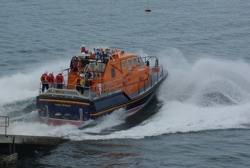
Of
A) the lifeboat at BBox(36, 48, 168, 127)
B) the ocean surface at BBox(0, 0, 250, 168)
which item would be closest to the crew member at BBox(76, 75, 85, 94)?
the lifeboat at BBox(36, 48, 168, 127)

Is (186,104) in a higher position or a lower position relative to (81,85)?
lower

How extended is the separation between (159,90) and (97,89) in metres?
5.72

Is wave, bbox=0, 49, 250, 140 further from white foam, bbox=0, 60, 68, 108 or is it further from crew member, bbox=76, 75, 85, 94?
crew member, bbox=76, 75, 85, 94

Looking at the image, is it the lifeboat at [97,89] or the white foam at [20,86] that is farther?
the white foam at [20,86]

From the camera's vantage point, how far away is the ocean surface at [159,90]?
80.8 ft

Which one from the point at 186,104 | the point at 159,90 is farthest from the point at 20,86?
the point at 186,104

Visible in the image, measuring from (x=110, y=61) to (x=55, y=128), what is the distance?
4.28m

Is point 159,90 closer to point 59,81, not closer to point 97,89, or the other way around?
point 97,89

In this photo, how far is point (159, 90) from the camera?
105 feet

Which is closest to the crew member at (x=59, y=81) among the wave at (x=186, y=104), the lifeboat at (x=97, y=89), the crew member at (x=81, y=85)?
the lifeboat at (x=97, y=89)

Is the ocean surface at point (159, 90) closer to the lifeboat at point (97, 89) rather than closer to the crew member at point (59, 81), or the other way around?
the lifeboat at point (97, 89)

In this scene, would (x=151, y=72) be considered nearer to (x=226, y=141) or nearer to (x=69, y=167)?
(x=226, y=141)

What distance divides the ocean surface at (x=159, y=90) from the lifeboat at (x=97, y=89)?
55 cm

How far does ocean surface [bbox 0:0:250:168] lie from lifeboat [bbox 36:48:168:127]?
0.55m
